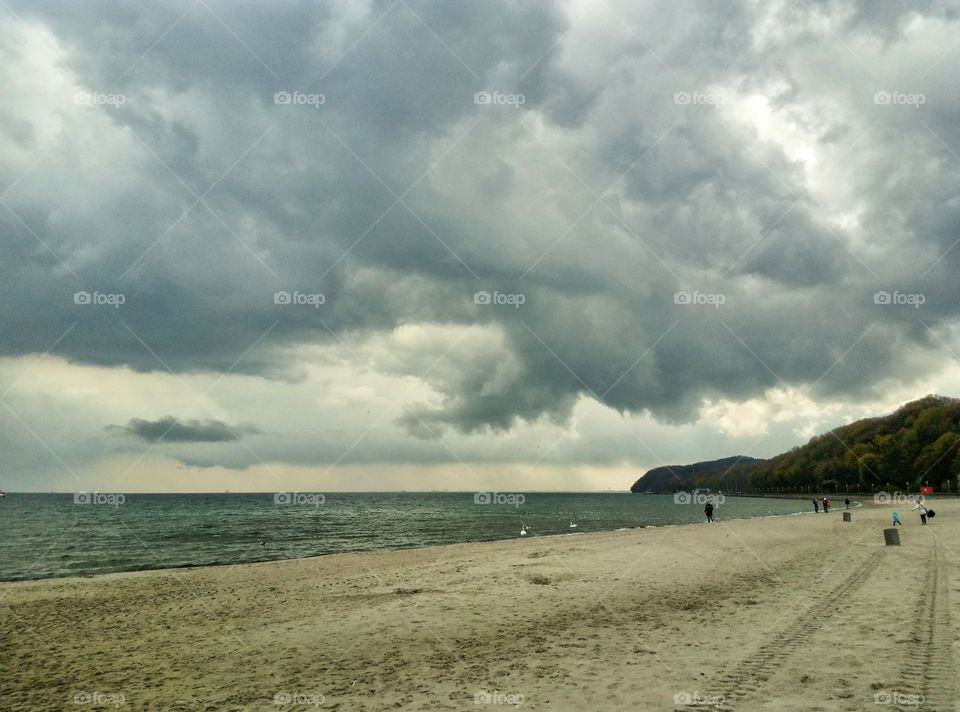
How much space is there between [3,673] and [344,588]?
10640 millimetres

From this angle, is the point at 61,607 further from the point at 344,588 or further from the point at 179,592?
the point at 344,588

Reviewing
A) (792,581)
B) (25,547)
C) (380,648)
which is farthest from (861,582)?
(25,547)

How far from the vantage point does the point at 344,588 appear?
2133 cm
